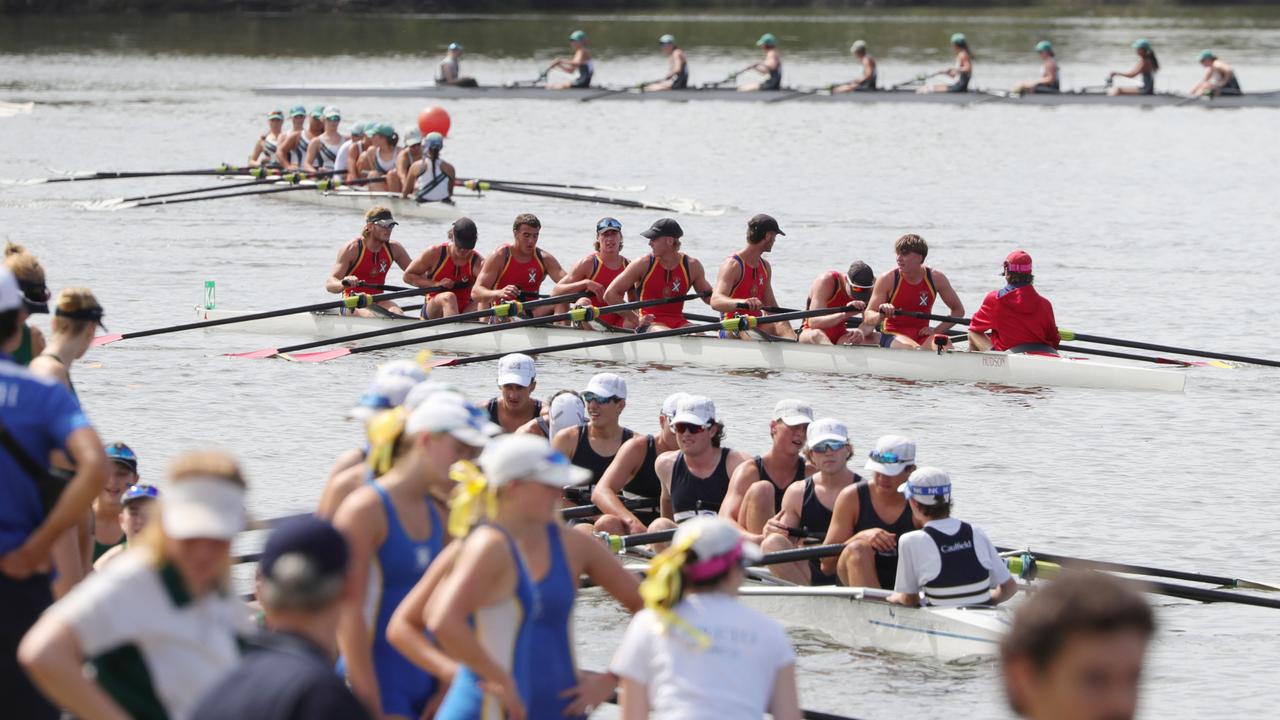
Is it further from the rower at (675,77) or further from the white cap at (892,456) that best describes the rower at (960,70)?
the white cap at (892,456)

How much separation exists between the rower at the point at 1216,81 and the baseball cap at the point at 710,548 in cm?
3526

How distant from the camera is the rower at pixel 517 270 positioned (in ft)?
53.5

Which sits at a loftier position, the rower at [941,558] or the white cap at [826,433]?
the white cap at [826,433]

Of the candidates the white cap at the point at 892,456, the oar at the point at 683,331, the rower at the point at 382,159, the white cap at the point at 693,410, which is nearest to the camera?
the white cap at the point at 892,456

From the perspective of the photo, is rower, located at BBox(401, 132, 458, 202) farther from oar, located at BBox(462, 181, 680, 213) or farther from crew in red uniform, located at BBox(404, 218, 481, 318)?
crew in red uniform, located at BBox(404, 218, 481, 318)

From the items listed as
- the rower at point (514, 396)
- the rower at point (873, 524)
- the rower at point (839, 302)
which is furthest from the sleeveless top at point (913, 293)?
the rower at point (873, 524)

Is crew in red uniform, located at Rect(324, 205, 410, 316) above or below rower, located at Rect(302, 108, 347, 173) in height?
below

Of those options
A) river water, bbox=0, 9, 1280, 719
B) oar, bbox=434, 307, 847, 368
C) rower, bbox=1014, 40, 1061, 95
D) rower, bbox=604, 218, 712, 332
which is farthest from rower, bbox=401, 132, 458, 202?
rower, bbox=1014, 40, 1061, 95

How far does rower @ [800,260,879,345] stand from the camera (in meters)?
15.4

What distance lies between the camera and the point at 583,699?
514 centimetres

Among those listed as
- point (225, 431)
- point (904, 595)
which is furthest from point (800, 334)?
point (904, 595)

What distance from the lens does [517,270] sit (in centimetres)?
1644

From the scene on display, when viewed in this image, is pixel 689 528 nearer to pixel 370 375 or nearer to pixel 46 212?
pixel 370 375

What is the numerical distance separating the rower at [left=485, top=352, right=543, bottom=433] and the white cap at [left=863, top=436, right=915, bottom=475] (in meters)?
2.54
